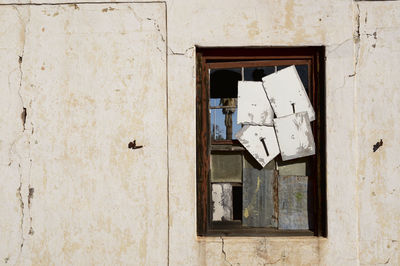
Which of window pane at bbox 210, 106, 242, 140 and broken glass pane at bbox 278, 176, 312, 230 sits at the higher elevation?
window pane at bbox 210, 106, 242, 140

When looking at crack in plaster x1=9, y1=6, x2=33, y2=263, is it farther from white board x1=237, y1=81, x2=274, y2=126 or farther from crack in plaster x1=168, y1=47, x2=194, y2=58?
white board x1=237, y1=81, x2=274, y2=126

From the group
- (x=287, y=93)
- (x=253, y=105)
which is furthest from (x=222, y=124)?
(x=287, y=93)

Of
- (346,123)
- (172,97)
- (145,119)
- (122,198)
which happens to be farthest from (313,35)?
(122,198)

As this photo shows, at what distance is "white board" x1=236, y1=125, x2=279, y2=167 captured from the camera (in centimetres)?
320

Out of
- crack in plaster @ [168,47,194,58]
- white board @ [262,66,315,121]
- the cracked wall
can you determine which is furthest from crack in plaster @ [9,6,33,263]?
white board @ [262,66,315,121]

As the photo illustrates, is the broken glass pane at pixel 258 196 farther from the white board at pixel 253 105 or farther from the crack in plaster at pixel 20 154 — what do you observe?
the crack in plaster at pixel 20 154

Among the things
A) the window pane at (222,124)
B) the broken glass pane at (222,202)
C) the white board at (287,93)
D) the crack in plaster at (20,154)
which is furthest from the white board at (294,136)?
the crack in plaster at (20,154)

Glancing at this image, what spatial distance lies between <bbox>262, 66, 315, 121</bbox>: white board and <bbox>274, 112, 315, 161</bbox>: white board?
5 cm

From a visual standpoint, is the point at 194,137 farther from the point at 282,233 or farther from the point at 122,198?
the point at 282,233

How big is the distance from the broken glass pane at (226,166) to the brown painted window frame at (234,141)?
0.24ft

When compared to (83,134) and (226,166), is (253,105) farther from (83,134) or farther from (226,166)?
(83,134)

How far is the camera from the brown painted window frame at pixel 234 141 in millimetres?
3137

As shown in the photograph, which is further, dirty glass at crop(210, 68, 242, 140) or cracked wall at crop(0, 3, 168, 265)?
dirty glass at crop(210, 68, 242, 140)

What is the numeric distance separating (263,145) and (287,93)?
0.49 metres
